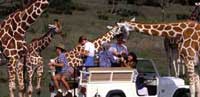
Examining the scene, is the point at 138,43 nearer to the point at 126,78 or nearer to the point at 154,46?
the point at 154,46

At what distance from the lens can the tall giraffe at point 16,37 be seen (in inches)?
728

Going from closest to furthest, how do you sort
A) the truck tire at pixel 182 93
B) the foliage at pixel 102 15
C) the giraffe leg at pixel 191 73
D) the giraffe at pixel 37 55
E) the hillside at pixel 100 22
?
1. the truck tire at pixel 182 93
2. the giraffe leg at pixel 191 73
3. the giraffe at pixel 37 55
4. the hillside at pixel 100 22
5. the foliage at pixel 102 15

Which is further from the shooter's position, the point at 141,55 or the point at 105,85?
the point at 141,55

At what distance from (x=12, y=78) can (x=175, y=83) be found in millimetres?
4473

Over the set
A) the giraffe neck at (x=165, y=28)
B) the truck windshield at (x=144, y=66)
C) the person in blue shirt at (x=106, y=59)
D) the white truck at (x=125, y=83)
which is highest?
the giraffe neck at (x=165, y=28)

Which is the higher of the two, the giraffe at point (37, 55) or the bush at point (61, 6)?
the bush at point (61, 6)

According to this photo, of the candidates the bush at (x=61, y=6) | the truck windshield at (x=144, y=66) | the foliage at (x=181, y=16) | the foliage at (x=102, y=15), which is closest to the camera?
the truck windshield at (x=144, y=66)

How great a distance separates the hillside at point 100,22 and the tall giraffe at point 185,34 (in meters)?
4.65

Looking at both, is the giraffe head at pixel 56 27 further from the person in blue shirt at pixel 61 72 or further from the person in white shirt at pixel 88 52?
the person in blue shirt at pixel 61 72

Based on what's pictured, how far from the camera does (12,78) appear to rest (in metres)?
18.5

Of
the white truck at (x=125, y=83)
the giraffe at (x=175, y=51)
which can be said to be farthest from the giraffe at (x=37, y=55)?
the white truck at (x=125, y=83)

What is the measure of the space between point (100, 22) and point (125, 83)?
28.6 meters

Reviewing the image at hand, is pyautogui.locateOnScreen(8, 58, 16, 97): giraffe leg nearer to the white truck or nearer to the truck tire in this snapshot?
the white truck

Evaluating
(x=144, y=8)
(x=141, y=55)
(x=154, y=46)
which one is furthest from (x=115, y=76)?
(x=144, y=8)
